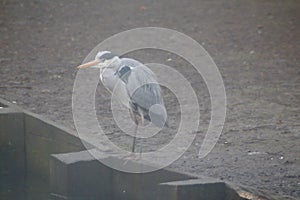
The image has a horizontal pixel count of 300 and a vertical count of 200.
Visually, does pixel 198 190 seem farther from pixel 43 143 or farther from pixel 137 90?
pixel 43 143

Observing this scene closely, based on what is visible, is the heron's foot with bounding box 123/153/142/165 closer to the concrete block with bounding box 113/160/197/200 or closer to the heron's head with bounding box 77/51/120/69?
the concrete block with bounding box 113/160/197/200

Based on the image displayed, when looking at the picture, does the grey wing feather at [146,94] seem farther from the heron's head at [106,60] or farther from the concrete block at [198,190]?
the concrete block at [198,190]

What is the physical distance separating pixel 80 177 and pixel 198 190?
1.20 m

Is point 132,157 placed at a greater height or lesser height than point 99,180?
greater

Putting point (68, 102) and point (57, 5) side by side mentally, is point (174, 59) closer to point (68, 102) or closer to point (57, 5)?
point (68, 102)

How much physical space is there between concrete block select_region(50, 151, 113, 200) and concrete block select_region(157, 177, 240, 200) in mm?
917

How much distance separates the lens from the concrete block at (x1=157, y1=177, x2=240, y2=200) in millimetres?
5457

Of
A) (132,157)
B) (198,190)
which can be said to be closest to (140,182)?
(132,157)

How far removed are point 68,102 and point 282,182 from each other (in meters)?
3.14

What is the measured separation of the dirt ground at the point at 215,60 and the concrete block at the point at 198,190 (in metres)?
0.20

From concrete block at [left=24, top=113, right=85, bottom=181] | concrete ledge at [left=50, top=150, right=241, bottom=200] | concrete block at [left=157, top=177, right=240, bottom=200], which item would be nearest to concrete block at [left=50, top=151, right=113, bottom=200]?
concrete ledge at [left=50, top=150, right=241, bottom=200]

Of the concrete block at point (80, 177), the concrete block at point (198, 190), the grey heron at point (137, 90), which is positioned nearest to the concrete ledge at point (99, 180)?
the concrete block at point (80, 177)

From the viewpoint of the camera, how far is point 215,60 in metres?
10.8

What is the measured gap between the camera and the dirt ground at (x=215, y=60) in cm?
688
